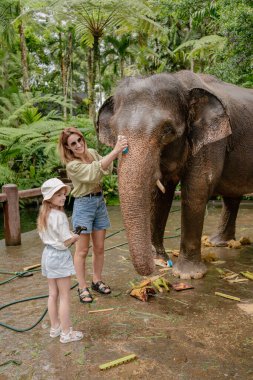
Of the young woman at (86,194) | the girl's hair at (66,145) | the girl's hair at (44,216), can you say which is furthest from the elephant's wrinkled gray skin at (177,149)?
the girl's hair at (44,216)

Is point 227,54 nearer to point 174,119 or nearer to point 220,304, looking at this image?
point 174,119

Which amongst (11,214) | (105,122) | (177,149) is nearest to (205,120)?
(177,149)

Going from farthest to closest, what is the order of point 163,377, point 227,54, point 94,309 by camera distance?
point 227,54 → point 94,309 → point 163,377

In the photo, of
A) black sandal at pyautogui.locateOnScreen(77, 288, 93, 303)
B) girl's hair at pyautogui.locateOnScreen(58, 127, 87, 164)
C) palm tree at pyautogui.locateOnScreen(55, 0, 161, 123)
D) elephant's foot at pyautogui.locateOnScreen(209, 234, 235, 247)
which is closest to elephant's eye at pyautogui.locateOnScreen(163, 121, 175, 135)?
girl's hair at pyautogui.locateOnScreen(58, 127, 87, 164)

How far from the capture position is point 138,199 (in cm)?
306

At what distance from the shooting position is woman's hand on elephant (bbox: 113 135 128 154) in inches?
122

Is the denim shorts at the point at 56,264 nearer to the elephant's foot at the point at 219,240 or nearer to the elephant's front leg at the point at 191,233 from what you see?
the elephant's front leg at the point at 191,233

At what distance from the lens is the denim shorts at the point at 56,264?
9.05 feet

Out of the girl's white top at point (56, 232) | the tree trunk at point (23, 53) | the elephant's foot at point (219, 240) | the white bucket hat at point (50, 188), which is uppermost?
the tree trunk at point (23, 53)

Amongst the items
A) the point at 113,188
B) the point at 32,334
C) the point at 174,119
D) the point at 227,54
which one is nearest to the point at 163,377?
the point at 32,334

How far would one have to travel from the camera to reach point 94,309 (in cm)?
A: 336

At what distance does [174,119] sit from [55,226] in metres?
1.38

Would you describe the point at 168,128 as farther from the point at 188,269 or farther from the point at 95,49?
the point at 95,49

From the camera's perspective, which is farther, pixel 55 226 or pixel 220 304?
pixel 220 304
